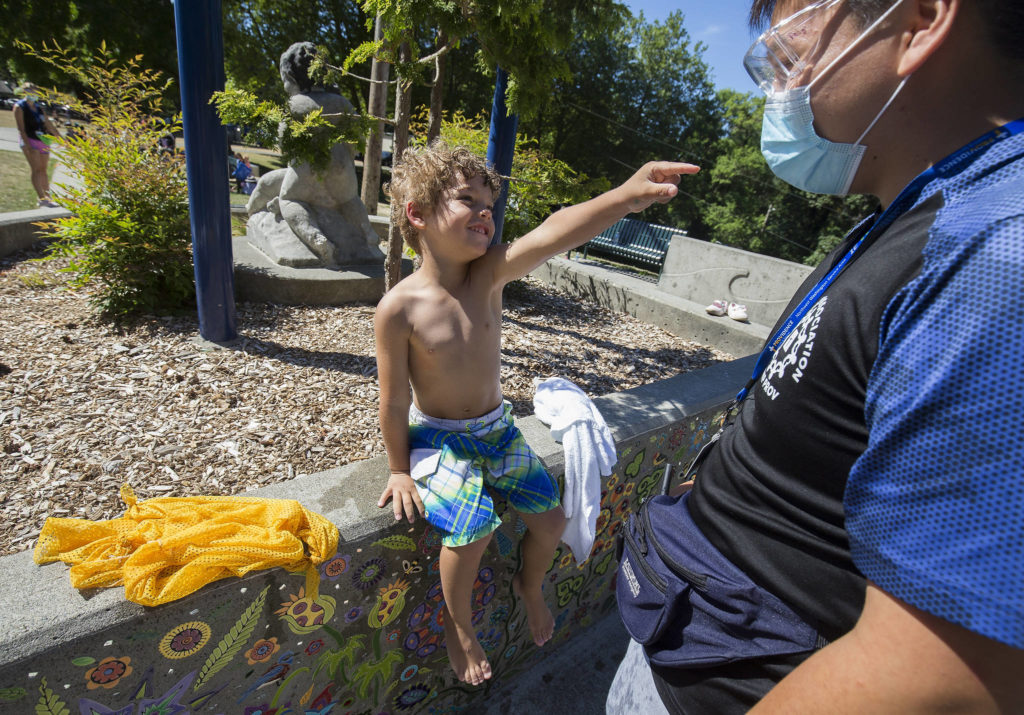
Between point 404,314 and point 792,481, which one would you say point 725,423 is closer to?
point 792,481

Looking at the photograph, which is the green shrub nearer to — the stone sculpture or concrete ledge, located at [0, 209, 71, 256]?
the stone sculpture

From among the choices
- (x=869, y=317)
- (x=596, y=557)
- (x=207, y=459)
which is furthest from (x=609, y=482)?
(x=207, y=459)

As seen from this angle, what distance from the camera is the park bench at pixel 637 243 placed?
1351cm

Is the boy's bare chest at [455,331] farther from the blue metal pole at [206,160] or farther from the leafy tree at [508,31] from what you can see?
the blue metal pole at [206,160]

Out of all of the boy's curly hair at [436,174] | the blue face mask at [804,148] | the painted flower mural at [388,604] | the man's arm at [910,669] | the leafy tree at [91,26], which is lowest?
the painted flower mural at [388,604]

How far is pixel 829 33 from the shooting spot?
0.95 metres

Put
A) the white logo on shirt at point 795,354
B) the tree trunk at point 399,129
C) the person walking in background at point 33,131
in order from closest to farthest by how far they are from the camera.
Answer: the white logo on shirt at point 795,354
the tree trunk at point 399,129
the person walking in background at point 33,131

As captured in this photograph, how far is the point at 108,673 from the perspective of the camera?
1.25 meters

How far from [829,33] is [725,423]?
857 mm

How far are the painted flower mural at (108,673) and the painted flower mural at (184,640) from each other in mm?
77

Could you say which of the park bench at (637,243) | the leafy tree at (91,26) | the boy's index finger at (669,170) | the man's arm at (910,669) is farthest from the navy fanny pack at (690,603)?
the leafy tree at (91,26)

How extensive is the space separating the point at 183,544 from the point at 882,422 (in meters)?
1.54

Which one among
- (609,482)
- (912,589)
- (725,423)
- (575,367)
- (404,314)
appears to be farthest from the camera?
(575,367)

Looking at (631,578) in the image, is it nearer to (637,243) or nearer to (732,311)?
(732,311)
